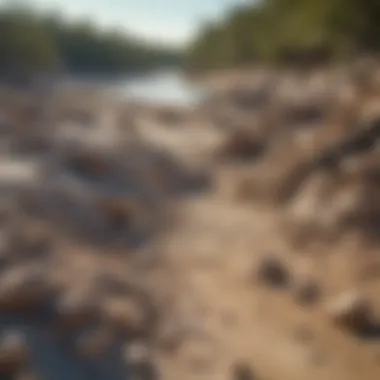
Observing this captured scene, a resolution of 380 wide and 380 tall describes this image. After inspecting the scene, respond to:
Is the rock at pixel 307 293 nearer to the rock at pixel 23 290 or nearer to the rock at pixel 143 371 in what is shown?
the rock at pixel 143 371

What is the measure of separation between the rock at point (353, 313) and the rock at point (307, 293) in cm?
25

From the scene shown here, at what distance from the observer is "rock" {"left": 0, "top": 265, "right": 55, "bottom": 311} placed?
3977 mm

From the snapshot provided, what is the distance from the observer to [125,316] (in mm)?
4109

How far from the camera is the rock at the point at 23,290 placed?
3.98 metres

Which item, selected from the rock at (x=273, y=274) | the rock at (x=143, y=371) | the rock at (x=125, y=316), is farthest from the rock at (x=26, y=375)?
the rock at (x=273, y=274)

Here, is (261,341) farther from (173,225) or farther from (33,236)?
(173,225)

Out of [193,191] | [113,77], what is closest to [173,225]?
[193,191]

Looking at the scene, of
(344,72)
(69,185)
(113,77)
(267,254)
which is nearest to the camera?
(267,254)

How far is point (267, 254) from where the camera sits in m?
5.68

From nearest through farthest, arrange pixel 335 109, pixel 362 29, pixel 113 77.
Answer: pixel 362 29 → pixel 335 109 → pixel 113 77

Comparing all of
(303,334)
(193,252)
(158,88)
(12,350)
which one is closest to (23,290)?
(12,350)

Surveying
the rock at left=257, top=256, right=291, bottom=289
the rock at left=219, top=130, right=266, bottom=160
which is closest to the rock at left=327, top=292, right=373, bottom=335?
the rock at left=257, top=256, right=291, bottom=289

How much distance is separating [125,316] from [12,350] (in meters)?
0.81

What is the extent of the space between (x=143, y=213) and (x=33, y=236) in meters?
1.78
